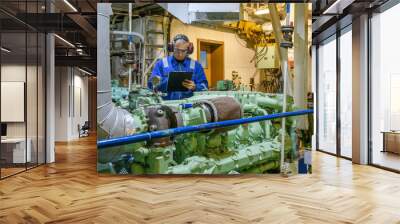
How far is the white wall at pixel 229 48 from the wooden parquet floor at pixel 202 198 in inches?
69.7

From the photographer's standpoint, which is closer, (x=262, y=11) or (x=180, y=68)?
(x=180, y=68)

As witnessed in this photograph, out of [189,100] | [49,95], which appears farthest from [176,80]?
[49,95]

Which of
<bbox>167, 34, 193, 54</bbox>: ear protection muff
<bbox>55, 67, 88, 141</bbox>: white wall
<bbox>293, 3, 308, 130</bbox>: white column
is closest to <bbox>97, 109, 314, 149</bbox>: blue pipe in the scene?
<bbox>293, 3, 308, 130</bbox>: white column

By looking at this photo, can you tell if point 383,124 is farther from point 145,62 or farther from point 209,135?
point 145,62

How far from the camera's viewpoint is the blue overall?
20.5ft

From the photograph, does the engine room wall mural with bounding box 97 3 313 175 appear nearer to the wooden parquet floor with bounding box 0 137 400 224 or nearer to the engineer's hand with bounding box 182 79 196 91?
the engineer's hand with bounding box 182 79 196 91

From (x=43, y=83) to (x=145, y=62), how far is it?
3.15 meters

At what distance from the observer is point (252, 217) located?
13.1 ft

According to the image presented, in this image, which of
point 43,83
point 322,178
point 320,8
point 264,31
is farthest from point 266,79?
point 43,83

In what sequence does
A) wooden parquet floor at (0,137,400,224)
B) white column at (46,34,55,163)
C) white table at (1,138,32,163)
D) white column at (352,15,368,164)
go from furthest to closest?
white column at (46,34,55,163), white column at (352,15,368,164), white table at (1,138,32,163), wooden parquet floor at (0,137,400,224)

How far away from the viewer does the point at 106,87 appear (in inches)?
250

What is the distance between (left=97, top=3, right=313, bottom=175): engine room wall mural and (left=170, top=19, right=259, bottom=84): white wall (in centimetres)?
5

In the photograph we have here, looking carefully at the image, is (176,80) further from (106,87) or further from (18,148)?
(18,148)

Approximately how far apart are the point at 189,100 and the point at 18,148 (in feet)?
11.6
